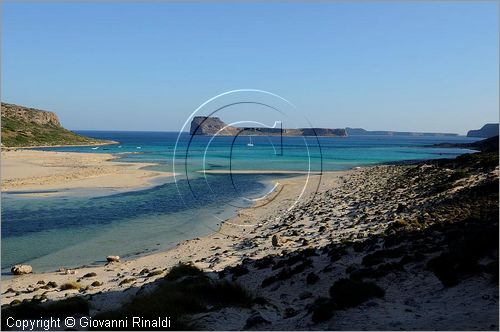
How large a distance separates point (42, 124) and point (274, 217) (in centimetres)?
15931

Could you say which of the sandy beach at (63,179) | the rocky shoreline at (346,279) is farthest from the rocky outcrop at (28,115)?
the rocky shoreline at (346,279)

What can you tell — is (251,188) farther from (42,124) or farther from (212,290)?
(42,124)

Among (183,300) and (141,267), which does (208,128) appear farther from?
(141,267)

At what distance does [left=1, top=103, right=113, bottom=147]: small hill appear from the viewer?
12006 centimetres

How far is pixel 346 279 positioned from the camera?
440 inches

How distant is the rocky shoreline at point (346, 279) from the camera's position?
9.27 meters

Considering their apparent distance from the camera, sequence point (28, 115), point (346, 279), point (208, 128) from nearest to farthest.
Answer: point (346, 279) → point (208, 128) → point (28, 115)

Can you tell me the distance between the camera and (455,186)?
25.2m

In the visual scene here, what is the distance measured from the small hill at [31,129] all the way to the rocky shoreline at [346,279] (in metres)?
109

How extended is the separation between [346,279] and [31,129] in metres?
151

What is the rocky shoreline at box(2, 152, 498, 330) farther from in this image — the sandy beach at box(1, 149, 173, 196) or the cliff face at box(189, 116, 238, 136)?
the sandy beach at box(1, 149, 173, 196)

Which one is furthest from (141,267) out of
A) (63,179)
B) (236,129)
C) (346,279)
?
(63,179)

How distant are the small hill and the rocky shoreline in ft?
359

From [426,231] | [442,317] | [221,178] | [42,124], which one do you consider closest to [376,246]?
[426,231]
